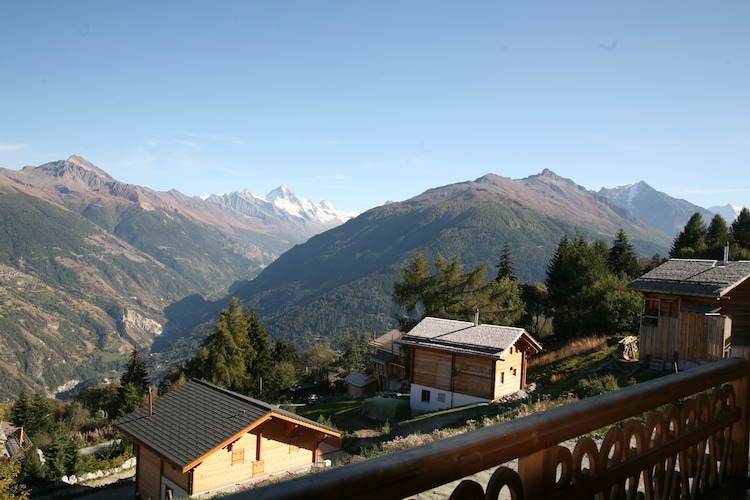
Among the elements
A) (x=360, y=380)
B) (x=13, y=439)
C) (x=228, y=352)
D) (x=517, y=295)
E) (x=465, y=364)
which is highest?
(x=517, y=295)

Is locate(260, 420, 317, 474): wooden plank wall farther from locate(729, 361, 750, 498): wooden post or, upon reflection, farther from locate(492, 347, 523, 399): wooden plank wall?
locate(729, 361, 750, 498): wooden post

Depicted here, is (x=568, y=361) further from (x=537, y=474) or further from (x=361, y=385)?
(x=537, y=474)

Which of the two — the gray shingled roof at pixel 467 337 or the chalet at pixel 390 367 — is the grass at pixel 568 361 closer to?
the gray shingled roof at pixel 467 337

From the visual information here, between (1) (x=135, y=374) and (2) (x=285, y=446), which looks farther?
(1) (x=135, y=374)

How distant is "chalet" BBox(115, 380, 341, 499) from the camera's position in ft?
55.8

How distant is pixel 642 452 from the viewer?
2.98 metres

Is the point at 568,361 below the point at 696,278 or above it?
below

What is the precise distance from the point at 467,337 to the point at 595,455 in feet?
92.1

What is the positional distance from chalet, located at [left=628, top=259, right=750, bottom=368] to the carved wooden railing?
1707cm

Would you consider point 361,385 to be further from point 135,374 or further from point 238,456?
point 238,456

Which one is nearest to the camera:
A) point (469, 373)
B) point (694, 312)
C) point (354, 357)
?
point (694, 312)

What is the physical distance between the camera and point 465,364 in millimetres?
29203

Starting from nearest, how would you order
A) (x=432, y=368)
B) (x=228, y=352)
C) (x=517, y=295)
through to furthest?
(x=432, y=368), (x=517, y=295), (x=228, y=352)

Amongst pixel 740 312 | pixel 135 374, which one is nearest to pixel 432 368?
pixel 740 312
